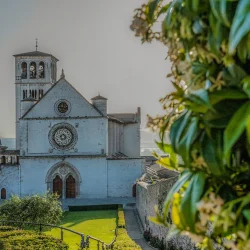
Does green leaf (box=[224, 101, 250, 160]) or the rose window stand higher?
green leaf (box=[224, 101, 250, 160])

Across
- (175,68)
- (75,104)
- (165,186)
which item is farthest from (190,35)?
(75,104)

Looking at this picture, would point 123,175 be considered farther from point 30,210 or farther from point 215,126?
point 215,126

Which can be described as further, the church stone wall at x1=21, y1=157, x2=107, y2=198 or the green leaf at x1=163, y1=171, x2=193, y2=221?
the church stone wall at x1=21, y1=157, x2=107, y2=198

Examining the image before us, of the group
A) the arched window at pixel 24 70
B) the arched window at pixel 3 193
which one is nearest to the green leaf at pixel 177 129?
the arched window at pixel 3 193

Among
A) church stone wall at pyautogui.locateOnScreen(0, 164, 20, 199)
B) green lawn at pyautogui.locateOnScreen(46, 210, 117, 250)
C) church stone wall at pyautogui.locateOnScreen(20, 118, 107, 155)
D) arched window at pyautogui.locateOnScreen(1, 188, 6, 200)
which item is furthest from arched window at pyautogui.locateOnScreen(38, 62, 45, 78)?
green lawn at pyautogui.locateOnScreen(46, 210, 117, 250)

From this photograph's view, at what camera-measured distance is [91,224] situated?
29.0 metres

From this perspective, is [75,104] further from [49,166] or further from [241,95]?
[241,95]

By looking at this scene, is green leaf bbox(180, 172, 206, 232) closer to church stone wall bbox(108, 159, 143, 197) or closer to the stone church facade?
the stone church facade

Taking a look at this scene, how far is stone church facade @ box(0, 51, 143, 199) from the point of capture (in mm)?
41469

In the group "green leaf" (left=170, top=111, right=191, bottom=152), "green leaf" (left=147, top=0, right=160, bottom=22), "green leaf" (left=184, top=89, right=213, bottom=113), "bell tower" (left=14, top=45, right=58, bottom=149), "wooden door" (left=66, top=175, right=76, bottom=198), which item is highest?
"bell tower" (left=14, top=45, right=58, bottom=149)

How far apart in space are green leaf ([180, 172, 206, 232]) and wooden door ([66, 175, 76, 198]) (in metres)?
40.3

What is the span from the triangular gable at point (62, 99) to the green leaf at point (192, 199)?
40.2 meters

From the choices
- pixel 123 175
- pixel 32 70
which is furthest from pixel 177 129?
pixel 32 70

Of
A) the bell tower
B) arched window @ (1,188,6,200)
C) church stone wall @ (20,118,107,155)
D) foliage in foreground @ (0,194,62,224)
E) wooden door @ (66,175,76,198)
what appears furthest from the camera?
the bell tower
